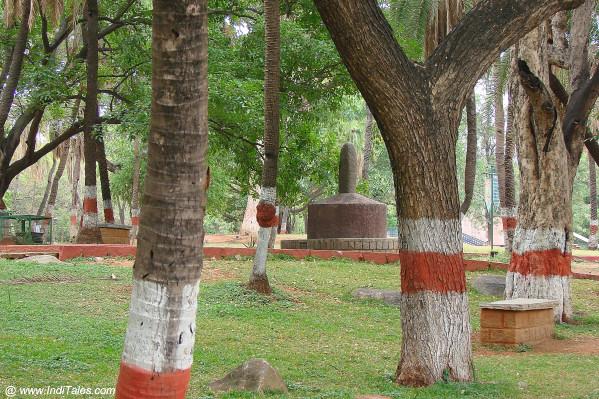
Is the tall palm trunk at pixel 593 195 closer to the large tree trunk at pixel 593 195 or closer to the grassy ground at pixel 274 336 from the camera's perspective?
the large tree trunk at pixel 593 195

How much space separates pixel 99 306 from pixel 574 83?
351 inches

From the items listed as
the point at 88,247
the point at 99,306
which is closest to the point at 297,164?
the point at 88,247

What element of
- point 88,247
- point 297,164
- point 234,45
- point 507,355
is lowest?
point 507,355

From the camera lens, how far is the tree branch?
27.0ft

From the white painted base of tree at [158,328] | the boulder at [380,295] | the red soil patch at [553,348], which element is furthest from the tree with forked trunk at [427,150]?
the boulder at [380,295]

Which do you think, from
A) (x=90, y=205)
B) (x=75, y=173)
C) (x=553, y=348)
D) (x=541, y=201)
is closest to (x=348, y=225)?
(x=90, y=205)

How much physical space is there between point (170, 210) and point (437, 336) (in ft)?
14.3

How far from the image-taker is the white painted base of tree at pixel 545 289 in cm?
1341

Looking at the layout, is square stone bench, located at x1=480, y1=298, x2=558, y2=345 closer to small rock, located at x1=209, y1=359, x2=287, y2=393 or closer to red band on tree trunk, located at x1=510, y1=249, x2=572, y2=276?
red band on tree trunk, located at x1=510, y1=249, x2=572, y2=276

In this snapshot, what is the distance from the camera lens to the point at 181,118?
4.45 m

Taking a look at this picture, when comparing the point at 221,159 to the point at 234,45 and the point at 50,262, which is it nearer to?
the point at 234,45

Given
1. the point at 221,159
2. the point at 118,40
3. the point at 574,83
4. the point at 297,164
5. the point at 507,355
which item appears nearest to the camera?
the point at 507,355

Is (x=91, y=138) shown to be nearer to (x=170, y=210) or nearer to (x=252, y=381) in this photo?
(x=252, y=381)

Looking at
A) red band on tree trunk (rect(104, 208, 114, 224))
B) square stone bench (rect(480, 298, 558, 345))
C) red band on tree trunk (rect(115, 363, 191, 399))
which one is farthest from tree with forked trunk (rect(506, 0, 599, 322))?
red band on tree trunk (rect(104, 208, 114, 224))
